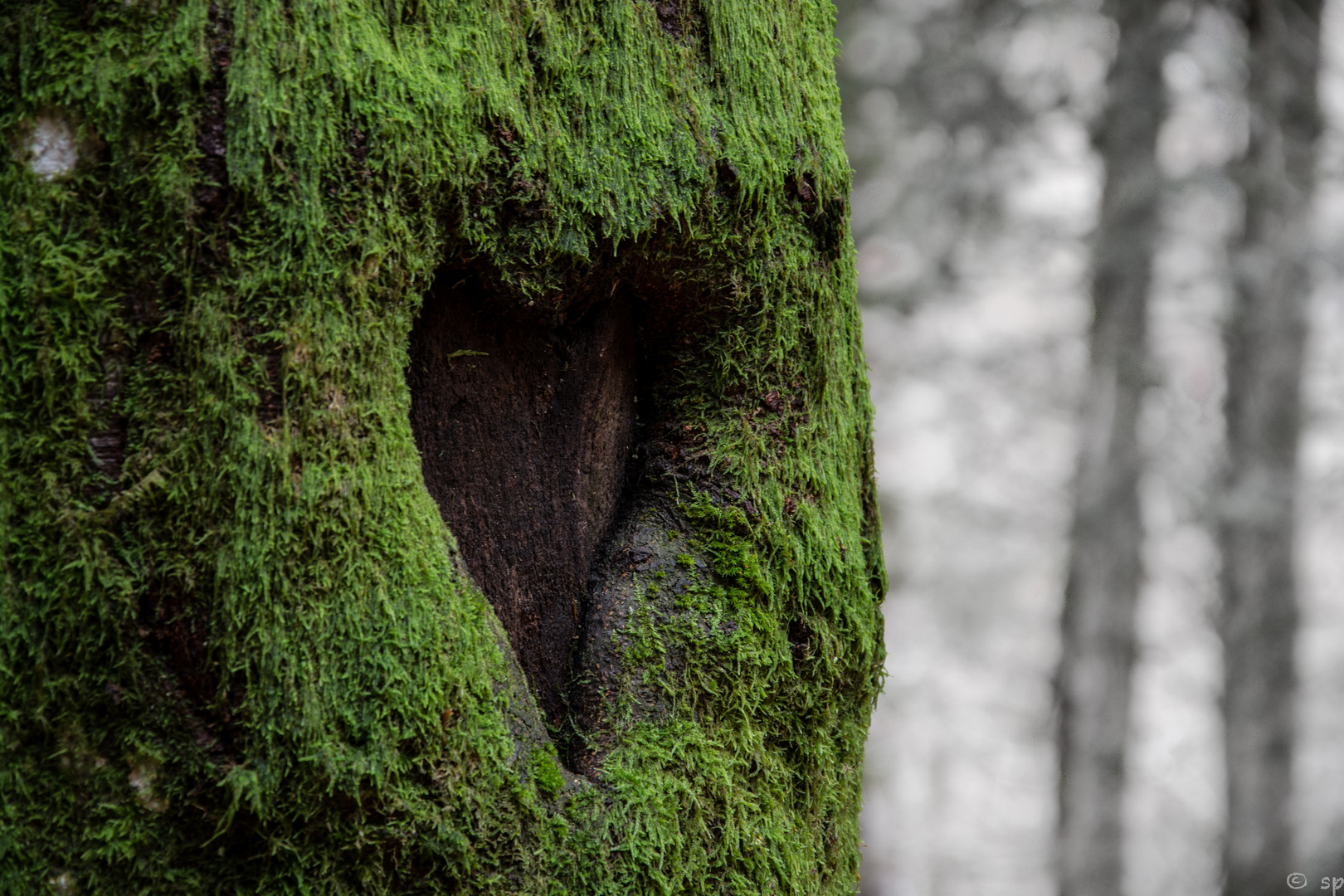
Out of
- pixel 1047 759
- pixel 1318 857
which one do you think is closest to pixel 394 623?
pixel 1318 857

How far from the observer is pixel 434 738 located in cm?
123

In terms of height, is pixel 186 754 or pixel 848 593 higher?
pixel 848 593

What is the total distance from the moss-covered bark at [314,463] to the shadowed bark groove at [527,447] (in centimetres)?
6

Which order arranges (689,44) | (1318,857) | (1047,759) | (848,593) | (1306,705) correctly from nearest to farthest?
(689,44)
(848,593)
(1318,857)
(1306,705)
(1047,759)

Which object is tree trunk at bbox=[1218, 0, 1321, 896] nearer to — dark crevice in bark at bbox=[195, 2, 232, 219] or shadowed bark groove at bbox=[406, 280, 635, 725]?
shadowed bark groove at bbox=[406, 280, 635, 725]

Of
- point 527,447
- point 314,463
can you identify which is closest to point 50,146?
point 314,463

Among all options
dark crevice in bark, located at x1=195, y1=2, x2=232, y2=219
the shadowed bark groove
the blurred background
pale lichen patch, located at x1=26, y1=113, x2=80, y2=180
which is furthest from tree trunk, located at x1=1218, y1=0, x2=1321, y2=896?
pale lichen patch, located at x1=26, y1=113, x2=80, y2=180

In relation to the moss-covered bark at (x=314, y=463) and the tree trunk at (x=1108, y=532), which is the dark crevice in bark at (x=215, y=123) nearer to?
the moss-covered bark at (x=314, y=463)

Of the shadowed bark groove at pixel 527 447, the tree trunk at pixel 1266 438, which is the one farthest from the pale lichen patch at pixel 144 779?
the tree trunk at pixel 1266 438

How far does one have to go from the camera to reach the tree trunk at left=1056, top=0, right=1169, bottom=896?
314 inches

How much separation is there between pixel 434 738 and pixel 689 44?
1.24 m

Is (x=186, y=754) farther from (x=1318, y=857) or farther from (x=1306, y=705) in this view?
(x=1306, y=705)

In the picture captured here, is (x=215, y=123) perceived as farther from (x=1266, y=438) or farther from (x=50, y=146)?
(x=1266, y=438)

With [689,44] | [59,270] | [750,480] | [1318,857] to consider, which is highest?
[689,44]
